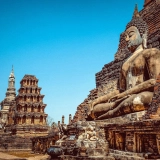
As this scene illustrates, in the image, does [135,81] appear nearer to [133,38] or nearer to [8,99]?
[133,38]

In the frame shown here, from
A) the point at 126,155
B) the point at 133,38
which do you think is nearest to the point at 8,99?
the point at 133,38

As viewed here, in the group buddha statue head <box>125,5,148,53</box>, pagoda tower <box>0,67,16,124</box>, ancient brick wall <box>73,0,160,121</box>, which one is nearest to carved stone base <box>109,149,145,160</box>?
buddha statue head <box>125,5,148,53</box>

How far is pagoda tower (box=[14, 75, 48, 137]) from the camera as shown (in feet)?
104

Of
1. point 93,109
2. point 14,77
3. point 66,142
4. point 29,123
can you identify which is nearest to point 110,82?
point 93,109

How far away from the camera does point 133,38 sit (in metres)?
9.23

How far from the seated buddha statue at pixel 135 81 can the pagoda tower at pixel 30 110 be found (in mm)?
23989

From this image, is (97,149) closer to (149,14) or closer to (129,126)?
(129,126)

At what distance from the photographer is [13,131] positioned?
3219 cm

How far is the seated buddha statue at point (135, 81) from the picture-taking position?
7070 millimetres

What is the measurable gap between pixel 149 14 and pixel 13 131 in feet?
82.2

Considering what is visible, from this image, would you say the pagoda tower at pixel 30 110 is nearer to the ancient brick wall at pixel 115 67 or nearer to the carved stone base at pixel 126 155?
the ancient brick wall at pixel 115 67

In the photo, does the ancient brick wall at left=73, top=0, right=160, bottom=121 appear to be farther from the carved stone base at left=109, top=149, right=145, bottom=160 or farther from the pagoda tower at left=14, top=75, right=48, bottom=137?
the pagoda tower at left=14, top=75, right=48, bottom=137

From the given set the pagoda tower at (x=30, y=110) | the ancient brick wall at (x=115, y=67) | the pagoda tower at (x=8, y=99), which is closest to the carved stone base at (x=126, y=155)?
the ancient brick wall at (x=115, y=67)

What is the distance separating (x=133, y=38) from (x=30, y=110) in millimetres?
26391
